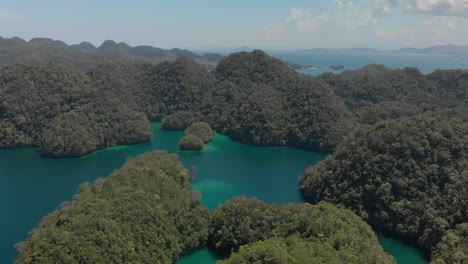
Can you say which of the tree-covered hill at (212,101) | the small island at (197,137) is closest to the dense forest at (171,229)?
the small island at (197,137)

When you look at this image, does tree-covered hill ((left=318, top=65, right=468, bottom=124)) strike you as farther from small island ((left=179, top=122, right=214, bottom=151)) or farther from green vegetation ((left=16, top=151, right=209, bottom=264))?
green vegetation ((left=16, top=151, right=209, bottom=264))

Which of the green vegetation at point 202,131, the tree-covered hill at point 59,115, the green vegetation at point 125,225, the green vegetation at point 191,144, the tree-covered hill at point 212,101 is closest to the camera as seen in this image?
the green vegetation at point 125,225

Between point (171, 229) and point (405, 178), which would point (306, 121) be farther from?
point (171, 229)

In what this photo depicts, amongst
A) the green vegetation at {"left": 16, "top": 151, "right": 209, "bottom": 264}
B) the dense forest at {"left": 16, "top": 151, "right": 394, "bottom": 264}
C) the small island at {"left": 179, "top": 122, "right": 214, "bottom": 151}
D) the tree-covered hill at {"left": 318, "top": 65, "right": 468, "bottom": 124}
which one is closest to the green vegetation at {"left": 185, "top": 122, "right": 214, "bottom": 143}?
the small island at {"left": 179, "top": 122, "right": 214, "bottom": 151}

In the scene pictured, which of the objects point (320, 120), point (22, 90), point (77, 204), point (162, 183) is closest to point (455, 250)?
point (162, 183)

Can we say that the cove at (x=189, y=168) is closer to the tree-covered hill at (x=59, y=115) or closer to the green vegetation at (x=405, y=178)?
the tree-covered hill at (x=59, y=115)
